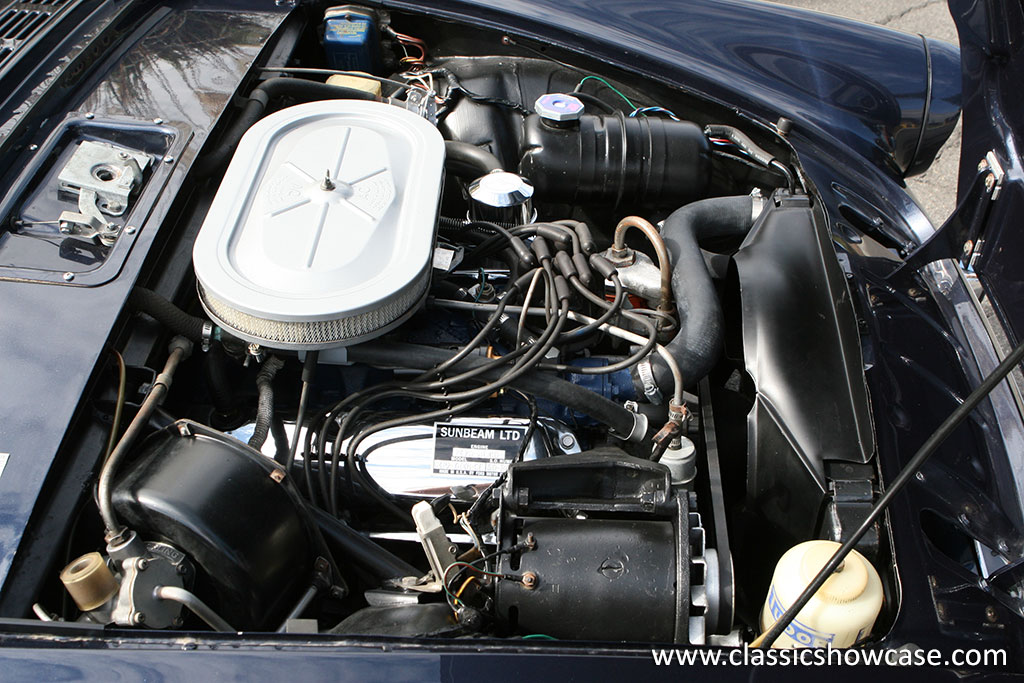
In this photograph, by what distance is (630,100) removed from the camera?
2.12 meters

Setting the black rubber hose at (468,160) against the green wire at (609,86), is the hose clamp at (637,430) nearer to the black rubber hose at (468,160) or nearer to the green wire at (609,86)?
the black rubber hose at (468,160)

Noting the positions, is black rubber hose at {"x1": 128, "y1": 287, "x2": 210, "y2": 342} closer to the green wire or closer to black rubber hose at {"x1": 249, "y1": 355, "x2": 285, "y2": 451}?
black rubber hose at {"x1": 249, "y1": 355, "x2": 285, "y2": 451}

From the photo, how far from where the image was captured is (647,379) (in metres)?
1.38

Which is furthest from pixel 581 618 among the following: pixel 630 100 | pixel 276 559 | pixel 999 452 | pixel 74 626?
pixel 630 100

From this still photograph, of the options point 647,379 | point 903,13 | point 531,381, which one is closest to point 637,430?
point 647,379

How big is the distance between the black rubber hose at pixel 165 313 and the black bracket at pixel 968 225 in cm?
128

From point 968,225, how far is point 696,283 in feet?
1.50

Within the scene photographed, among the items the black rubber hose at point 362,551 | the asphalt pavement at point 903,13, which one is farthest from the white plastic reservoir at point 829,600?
the asphalt pavement at point 903,13

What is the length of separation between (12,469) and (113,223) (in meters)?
0.50

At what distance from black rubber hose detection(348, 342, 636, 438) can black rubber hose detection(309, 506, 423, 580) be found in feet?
0.89

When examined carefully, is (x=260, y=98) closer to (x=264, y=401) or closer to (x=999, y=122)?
(x=264, y=401)

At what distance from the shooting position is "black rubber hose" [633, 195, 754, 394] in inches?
55.2

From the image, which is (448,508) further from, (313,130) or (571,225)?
(313,130)

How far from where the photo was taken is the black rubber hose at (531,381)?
1383 millimetres
